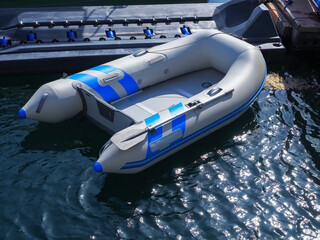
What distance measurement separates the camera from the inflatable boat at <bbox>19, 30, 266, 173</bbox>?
5.81 metres

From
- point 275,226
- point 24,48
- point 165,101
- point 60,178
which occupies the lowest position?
point 275,226

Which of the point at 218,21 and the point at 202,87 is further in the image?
the point at 218,21

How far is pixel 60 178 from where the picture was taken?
6.00 meters

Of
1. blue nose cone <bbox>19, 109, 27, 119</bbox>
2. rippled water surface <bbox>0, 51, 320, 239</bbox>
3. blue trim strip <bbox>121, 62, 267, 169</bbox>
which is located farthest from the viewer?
blue nose cone <bbox>19, 109, 27, 119</bbox>

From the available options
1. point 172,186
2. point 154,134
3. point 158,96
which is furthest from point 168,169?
point 158,96

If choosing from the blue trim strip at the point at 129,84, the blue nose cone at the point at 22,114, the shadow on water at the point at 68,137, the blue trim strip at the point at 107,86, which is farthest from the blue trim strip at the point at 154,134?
the blue nose cone at the point at 22,114

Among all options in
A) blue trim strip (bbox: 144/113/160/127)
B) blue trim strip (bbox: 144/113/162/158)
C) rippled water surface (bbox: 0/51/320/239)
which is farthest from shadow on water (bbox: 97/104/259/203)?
blue trim strip (bbox: 144/113/160/127)

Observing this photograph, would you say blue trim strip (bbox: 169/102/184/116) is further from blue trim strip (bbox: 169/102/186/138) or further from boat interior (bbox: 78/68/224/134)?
boat interior (bbox: 78/68/224/134)

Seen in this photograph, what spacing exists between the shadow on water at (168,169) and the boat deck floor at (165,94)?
3.26 ft

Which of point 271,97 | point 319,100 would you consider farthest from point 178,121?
point 319,100

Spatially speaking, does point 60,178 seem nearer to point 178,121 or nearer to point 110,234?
point 110,234

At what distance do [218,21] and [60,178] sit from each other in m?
6.35

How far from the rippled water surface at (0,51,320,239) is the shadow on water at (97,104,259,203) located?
17 millimetres

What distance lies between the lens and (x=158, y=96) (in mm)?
7527
